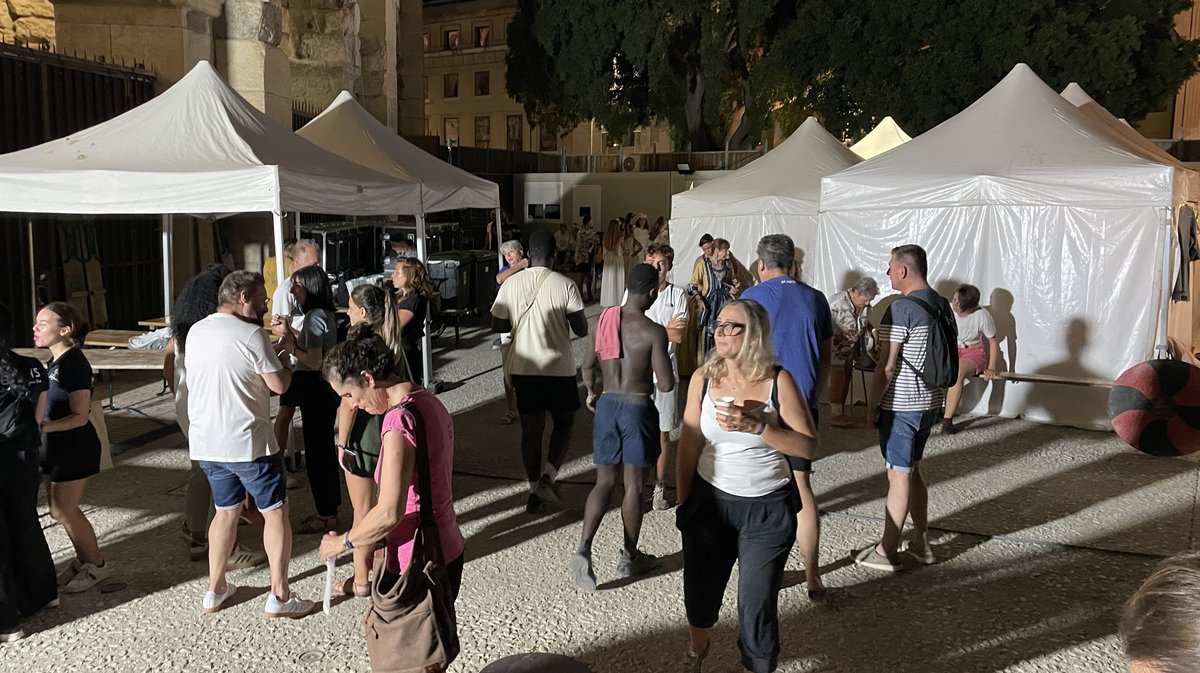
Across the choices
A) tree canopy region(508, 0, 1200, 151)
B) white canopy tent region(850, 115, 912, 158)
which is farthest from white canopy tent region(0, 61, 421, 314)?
tree canopy region(508, 0, 1200, 151)

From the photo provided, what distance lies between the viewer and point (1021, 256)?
8281mm

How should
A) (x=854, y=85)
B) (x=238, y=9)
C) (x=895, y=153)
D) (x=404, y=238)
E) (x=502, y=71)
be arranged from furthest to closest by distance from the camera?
(x=502, y=71), (x=854, y=85), (x=404, y=238), (x=238, y=9), (x=895, y=153)

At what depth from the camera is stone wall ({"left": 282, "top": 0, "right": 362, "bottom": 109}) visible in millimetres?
18281

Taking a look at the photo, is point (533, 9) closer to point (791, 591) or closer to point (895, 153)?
point (895, 153)

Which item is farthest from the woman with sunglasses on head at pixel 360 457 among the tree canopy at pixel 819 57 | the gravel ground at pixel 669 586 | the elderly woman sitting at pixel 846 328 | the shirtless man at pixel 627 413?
the tree canopy at pixel 819 57

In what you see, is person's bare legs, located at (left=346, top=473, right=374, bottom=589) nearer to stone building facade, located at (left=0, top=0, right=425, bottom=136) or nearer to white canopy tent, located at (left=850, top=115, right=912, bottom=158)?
stone building facade, located at (left=0, top=0, right=425, bottom=136)

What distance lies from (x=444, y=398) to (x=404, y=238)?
5.79 metres

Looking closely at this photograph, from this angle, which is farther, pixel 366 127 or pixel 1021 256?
pixel 366 127

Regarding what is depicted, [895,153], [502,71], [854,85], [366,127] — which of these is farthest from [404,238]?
[502,71]

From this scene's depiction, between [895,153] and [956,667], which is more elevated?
[895,153]

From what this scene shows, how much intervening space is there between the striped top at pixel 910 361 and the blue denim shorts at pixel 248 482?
311 centimetres

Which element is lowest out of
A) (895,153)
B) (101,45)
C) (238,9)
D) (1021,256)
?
(1021,256)

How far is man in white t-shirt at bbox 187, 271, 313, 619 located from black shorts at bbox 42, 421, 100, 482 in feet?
2.52

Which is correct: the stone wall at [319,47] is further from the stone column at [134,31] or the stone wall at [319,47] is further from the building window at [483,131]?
the building window at [483,131]
